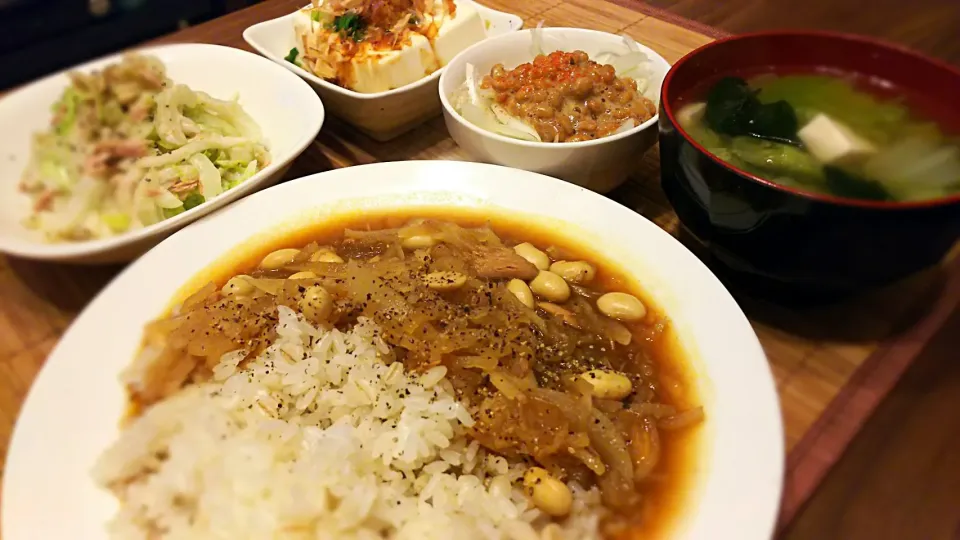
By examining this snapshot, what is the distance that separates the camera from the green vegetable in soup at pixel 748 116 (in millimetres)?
1763

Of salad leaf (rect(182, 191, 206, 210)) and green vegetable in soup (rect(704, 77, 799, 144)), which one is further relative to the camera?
salad leaf (rect(182, 191, 206, 210))

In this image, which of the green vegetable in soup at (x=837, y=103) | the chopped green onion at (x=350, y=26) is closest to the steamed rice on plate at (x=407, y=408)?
the green vegetable in soup at (x=837, y=103)

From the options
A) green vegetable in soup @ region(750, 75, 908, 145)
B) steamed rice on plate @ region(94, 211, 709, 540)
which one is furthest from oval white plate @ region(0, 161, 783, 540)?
green vegetable in soup @ region(750, 75, 908, 145)

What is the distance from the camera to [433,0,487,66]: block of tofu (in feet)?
8.21

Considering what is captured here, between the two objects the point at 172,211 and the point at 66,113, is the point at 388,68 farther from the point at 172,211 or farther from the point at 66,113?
the point at 66,113

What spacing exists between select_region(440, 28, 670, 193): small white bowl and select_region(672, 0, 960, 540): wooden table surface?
3.30 ft

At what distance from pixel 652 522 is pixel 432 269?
0.86m

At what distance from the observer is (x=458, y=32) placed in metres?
2.55

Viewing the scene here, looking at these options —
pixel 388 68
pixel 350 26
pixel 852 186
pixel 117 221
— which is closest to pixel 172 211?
pixel 117 221

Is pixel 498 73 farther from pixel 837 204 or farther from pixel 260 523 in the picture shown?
pixel 260 523

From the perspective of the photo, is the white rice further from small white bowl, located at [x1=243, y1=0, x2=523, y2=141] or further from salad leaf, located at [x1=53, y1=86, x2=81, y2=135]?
small white bowl, located at [x1=243, y1=0, x2=523, y2=141]

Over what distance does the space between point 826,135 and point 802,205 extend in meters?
0.39

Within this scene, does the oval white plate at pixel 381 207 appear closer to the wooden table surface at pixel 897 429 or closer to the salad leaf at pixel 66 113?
the wooden table surface at pixel 897 429

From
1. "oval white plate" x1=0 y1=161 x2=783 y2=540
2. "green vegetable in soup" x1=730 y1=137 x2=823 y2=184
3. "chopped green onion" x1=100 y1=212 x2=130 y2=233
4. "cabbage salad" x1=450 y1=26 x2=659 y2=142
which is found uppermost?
"green vegetable in soup" x1=730 y1=137 x2=823 y2=184
